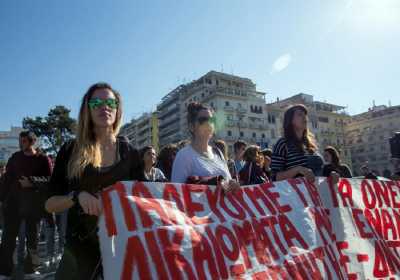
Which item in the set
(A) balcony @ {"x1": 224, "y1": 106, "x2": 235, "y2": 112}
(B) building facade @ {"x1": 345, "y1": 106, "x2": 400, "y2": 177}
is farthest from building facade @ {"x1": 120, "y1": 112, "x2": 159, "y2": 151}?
(B) building facade @ {"x1": 345, "y1": 106, "x2": 400, "y2": 177}

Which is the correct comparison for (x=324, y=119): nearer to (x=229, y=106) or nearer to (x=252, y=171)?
(x=229, y=106)

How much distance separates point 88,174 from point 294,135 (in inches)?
101

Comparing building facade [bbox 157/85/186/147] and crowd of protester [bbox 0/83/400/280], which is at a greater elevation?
building facade [bbox 157/85/186/147]

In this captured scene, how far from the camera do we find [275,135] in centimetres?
7212

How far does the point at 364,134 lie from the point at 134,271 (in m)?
100

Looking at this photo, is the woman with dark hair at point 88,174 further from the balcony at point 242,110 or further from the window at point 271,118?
the window at point 271,118

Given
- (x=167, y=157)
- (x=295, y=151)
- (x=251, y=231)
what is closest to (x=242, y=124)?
(x=167, y=157)

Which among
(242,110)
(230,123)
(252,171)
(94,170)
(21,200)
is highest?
(242,110)

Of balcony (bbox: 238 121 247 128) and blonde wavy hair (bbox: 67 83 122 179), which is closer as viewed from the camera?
blonde wavy hair (bbox: 67 83 122 179)

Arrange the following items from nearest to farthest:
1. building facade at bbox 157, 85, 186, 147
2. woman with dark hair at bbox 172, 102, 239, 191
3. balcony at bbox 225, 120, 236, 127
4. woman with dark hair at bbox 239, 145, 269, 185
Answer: woman with dark hair at bbox 172, 102, 239, 191
woman with dark hair at bbox 239, 145, 269, 185
balcony at bbox 225, 120, 236, 127
building facade at bbox 157, 85, 186, 147

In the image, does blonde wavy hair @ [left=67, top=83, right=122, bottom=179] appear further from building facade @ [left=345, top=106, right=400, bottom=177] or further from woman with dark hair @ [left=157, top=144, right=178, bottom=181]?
building facade @ [left=345, top=106, right=400, bottom=177]

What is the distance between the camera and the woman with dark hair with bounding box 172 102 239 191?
2.96m

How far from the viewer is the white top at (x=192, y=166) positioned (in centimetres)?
301

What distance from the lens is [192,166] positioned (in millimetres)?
3025
